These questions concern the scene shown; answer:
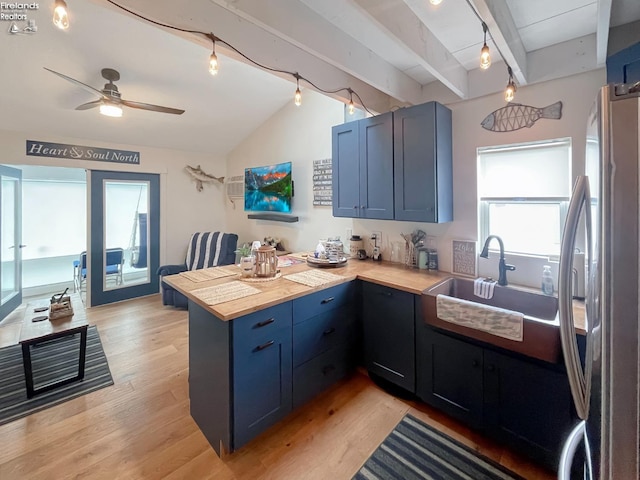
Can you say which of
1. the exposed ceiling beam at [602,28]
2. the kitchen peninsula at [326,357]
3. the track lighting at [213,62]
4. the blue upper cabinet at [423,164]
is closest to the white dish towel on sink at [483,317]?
the kitchen peninsula at [326,357]

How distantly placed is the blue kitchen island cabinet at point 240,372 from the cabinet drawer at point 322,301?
0.09m

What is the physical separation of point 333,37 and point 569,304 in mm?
1909

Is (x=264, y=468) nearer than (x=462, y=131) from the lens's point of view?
Yes

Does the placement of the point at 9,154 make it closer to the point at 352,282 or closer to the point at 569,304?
the point at 352,282

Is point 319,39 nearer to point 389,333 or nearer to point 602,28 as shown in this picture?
point 602,28

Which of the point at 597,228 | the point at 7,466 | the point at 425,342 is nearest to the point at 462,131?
the point at 425,342

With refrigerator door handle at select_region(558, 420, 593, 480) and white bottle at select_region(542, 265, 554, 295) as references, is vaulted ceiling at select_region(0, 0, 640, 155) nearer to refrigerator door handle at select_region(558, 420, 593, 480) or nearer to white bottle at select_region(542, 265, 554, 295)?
white bottle at select_region(542, 265, 554, 295)

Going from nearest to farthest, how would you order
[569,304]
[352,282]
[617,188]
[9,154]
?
[617,188], [569,304], [352,282], [9,154]

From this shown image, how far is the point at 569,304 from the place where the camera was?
91 cm

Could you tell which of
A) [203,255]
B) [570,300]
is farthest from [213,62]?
[203,255]

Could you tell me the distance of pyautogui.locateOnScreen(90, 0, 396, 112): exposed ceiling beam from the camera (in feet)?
4.62

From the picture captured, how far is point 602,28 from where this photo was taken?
1402 mm

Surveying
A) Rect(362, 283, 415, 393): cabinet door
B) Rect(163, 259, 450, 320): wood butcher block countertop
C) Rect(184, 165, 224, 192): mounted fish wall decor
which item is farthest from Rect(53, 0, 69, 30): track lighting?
Rect(184, 165, 224, 192): mounted fish wall decor

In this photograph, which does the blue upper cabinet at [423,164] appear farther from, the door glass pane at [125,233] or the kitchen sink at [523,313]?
the door glass pane at [125,233]
